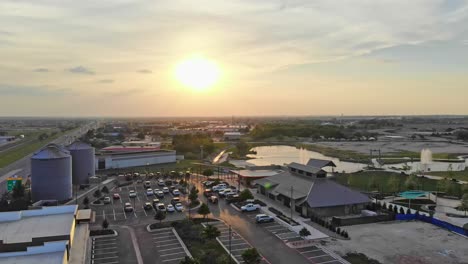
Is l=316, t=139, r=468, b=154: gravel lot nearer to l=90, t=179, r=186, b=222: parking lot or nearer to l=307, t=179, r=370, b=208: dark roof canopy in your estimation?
l=307, t=179, r=370, b=208: dark roof canopy

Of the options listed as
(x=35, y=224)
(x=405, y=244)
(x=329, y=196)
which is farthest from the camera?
(x=329, y=196)

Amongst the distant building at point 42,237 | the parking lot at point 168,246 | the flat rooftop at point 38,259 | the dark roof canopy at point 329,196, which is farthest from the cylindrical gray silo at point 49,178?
the dark roof canopy at point 329,196

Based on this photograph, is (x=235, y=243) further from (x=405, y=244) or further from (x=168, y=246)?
(x=405, y=244)

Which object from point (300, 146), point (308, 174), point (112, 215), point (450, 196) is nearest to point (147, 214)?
point (112, 215)

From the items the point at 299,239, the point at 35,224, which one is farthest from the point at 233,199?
the point at 35,224

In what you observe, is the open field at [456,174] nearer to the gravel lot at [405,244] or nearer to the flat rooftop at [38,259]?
the gravel lot at [405,244]

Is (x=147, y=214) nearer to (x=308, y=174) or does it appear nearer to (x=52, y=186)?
(x=52, y=186)
